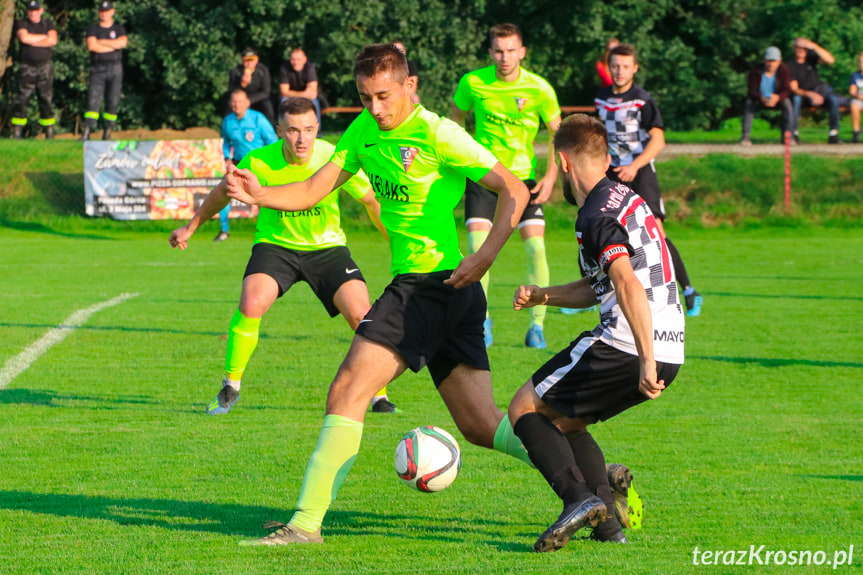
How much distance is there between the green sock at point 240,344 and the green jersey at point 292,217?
59 centimetres

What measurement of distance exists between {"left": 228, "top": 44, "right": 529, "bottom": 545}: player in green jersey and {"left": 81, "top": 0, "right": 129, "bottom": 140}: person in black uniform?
717 inches

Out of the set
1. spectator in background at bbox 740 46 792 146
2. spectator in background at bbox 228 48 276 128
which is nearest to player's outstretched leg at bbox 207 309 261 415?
spectator in background at bbox 228 48 276 128

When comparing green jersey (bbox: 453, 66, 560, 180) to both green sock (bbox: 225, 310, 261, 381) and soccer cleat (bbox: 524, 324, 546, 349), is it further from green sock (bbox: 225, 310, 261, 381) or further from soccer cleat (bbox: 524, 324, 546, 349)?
green sock (bbox: 225, 310, 261, 381)

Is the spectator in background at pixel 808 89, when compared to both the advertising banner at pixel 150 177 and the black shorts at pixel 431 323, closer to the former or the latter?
the advertising banner at pixel 150 177

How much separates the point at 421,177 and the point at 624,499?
1656 mm

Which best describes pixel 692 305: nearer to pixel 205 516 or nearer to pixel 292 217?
pixel 292 217

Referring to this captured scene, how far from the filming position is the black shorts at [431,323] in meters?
4.95

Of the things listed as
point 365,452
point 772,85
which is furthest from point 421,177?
point 772,85

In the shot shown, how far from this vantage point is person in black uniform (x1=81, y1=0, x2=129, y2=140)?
73.3ft

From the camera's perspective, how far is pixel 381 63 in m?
4.84

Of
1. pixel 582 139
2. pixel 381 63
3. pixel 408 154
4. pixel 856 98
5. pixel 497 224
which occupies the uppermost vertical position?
pixel 381 63

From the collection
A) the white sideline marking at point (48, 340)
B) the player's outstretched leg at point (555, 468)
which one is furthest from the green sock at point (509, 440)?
the white sideline marking at point (48, 340)

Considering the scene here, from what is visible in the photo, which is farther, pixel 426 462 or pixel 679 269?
pixel 679 269

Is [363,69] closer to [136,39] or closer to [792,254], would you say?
[792,254]
